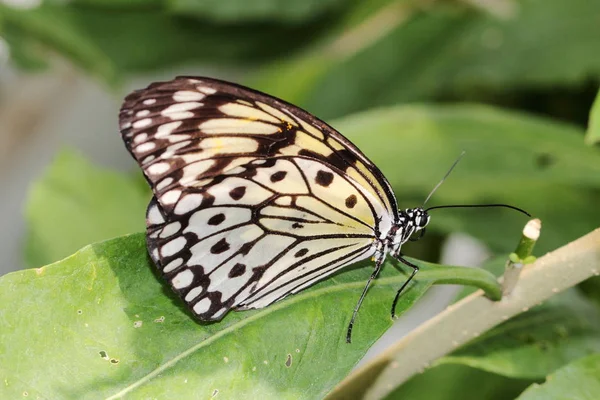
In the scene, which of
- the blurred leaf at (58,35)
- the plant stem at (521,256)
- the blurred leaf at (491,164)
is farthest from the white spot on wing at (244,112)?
the blurred leaf at (58,35)

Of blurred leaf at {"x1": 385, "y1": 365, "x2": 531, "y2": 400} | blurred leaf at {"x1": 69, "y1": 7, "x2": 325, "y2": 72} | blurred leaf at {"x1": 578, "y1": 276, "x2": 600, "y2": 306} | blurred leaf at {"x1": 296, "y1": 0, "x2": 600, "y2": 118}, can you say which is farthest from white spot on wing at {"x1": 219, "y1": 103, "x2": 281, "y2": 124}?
blurred leaf at {"x1": 69, "y1": 7, "x2": 325, "y2": 72}

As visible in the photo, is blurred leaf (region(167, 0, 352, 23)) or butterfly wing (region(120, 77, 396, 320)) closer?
butterfly wing (region(120, 77, 396, 320))

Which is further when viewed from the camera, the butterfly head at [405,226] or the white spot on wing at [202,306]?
the butterfly head at [405,226]

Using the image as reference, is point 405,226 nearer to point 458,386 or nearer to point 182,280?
point 182,280

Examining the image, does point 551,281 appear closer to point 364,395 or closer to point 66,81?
point 364,395

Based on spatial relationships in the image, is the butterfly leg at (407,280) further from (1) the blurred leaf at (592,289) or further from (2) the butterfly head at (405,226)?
(1) the blurred leaf at (592,289)

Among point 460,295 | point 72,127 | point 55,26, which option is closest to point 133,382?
point 460,295

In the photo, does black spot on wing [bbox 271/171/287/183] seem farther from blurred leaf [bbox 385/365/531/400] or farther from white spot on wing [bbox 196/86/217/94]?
blurred leaf [bbox 385/365/531/400]
